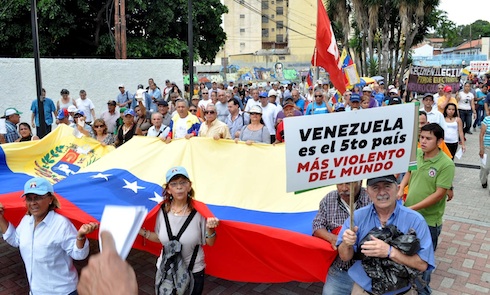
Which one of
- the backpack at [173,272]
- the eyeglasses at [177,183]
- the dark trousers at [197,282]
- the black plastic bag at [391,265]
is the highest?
the eyeglasses at [177,183]

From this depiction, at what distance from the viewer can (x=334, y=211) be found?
11.8ft

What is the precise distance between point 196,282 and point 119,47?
18731 mm

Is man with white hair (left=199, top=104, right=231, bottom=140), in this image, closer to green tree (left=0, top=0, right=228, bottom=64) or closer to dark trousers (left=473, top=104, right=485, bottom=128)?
dark trousers (left=473, top=104, right=485, bottom=128)

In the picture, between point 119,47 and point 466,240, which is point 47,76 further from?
point 466,240

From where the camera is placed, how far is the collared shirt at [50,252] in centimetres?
344

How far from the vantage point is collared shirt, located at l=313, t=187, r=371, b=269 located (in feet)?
11.7

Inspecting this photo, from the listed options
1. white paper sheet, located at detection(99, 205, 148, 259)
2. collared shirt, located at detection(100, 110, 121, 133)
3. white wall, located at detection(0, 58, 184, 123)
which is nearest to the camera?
white paper sheet, located at detection(99, 205, 148, 259)

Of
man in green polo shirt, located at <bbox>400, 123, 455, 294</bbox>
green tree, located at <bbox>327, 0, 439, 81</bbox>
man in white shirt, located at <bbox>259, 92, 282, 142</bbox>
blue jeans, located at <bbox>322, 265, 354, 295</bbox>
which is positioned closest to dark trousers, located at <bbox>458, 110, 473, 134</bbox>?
man in white shirt, located at <bbox>259, 92, 282, 142</bbox>

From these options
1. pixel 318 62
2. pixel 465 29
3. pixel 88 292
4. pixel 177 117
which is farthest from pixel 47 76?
pixel 465 29

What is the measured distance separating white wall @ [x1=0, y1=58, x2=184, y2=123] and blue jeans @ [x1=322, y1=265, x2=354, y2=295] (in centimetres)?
1391

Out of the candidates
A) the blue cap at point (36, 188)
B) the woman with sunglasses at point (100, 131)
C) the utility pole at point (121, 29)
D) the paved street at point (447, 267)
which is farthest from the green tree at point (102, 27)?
the blue cap at point (36, 188)

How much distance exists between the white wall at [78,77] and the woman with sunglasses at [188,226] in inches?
508

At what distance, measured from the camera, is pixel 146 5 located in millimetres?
24938

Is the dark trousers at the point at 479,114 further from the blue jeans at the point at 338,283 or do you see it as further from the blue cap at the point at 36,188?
the blue cap at the point at 36,188
